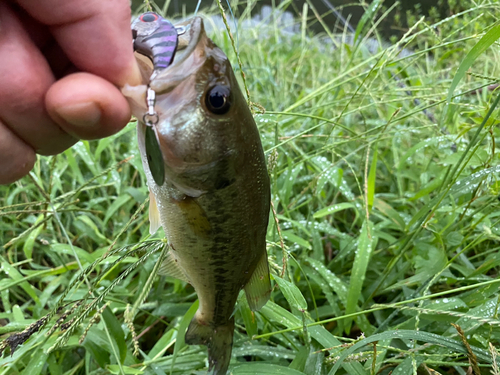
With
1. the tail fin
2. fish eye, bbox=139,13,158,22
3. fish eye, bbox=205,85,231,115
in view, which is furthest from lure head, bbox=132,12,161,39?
the tail fin

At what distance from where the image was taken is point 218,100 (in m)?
0.73

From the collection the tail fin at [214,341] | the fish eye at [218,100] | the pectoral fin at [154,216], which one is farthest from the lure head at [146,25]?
the tail fin at [214,341]

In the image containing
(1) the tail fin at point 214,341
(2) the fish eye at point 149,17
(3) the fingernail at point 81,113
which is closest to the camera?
(3) the fingernail at point 81,113

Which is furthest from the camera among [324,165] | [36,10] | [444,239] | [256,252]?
[324,165]

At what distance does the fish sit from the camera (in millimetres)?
715

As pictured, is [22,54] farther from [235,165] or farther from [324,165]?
[324,165]

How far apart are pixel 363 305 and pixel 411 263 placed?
261 millimetres

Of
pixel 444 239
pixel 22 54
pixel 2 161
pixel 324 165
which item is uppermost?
pixel 22 54

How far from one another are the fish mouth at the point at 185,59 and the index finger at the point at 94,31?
7 cm

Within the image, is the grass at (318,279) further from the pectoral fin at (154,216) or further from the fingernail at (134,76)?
the fingernail at (134,76)

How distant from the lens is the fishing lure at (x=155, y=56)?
2.16 ft

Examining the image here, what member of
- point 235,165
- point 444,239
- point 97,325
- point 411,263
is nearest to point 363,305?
point 411,263

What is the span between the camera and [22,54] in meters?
0.65

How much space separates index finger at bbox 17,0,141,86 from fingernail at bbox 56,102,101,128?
0.28 ft
